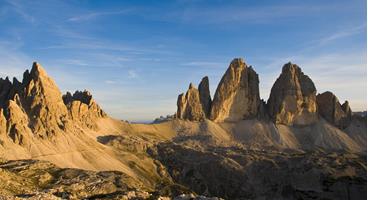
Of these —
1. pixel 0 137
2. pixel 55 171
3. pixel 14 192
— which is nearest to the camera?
pixel 14 192

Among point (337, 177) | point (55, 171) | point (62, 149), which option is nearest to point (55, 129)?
point (62, 149)

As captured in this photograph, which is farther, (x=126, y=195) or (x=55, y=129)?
(x=55, y=129)

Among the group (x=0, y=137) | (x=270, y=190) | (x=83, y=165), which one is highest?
(x=0, y=137)

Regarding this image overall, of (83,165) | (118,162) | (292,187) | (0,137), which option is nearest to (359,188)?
(292,187)

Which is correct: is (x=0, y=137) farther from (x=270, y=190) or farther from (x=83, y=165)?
(x=270, y=190)

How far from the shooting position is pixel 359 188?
187m

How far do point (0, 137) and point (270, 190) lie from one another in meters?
110

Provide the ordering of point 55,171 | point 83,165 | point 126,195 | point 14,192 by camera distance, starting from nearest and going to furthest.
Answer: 1. point 14,192
2. point 126,195
3. point 55,171
4. point 83,165

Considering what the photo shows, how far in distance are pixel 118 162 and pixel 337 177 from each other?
94101mm

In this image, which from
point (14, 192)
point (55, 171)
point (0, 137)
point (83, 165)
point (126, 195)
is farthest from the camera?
point (83, 165)

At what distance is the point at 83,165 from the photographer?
17962 centimetres

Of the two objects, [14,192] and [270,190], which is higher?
[14,192]

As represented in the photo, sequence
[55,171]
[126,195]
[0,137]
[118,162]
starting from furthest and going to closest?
1. [118,162]
2. [0,137]
3. [55,171]
4. [126,195]

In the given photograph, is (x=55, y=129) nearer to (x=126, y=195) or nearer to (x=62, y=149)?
(x=62, y=149)
